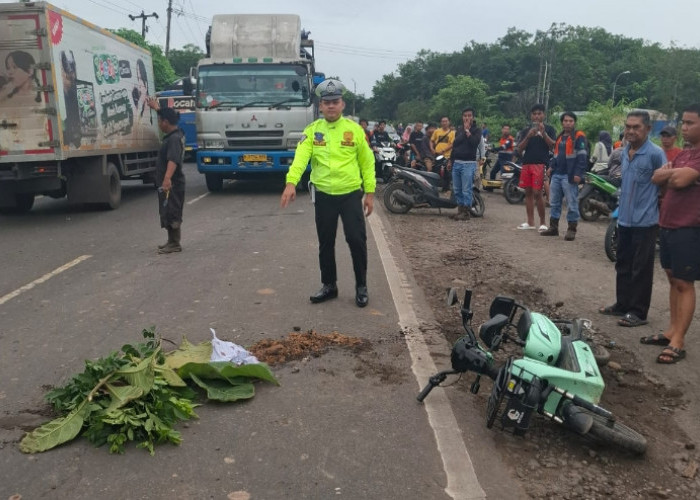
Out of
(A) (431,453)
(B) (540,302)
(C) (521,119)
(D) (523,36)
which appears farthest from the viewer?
(D) (523,36)

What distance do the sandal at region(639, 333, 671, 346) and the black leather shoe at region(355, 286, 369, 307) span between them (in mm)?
2240

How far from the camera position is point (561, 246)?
339 inches

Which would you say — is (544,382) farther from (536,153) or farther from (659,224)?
(536,153)

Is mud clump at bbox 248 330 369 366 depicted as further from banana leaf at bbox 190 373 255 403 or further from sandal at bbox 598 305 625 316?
sandal at bbox 598 305 625 316

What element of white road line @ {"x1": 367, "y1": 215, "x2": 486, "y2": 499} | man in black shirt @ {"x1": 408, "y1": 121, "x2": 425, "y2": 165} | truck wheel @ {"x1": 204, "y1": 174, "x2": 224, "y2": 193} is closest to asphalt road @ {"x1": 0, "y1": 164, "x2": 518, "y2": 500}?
white road line @ {"x1": 367, "y1": 215, "x2": 486, "y2": 499}

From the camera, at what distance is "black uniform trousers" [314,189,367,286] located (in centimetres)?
553

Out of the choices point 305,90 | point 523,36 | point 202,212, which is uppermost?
point 523,36

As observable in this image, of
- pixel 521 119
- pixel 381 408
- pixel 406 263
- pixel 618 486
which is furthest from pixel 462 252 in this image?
pixel 521 119

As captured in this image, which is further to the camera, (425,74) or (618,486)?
(425,74)

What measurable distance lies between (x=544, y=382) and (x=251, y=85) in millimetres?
11322

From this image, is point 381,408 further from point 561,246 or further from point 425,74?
point 425,74

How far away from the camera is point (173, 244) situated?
7.89 meters

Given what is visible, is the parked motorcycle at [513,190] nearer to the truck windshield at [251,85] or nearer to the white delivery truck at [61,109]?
the truck windshield at [251,85]

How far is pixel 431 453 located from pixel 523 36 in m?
97.8
